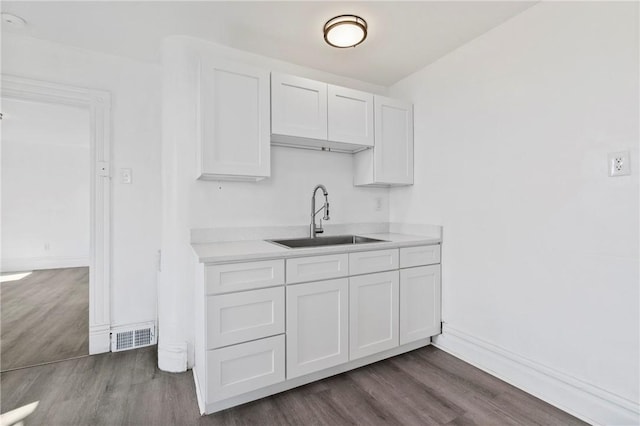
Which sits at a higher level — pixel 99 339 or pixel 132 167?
pixel 132 167

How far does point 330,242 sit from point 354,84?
1.53 metres

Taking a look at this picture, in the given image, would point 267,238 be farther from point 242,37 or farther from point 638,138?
point 638,138

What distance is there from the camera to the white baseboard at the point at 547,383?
1.49m

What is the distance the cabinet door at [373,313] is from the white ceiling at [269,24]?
1.69 meters

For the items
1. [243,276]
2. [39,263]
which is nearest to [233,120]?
[243,276]

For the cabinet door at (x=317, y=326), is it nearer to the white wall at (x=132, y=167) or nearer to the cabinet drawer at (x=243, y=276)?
the cabinet drawer at (x=243, y=276)

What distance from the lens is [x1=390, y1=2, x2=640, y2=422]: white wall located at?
1.48 meters

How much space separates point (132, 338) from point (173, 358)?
0.54m

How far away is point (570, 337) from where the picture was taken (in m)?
1.67

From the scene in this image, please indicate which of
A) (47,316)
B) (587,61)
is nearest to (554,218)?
(587,61)

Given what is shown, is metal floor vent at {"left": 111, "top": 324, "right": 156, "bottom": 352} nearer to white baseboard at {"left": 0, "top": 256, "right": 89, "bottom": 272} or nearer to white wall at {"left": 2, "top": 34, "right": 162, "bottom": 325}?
white wall at {"left": 2, "top": 34, "right": 162, "bottom": 325}

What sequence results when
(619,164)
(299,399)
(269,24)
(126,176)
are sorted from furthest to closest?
1. (126,176)
2. (269,24)
3. (299,399)
4. (619,164)

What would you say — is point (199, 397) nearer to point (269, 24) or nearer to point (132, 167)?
point (132, 167)

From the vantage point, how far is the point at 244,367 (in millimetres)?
1659
